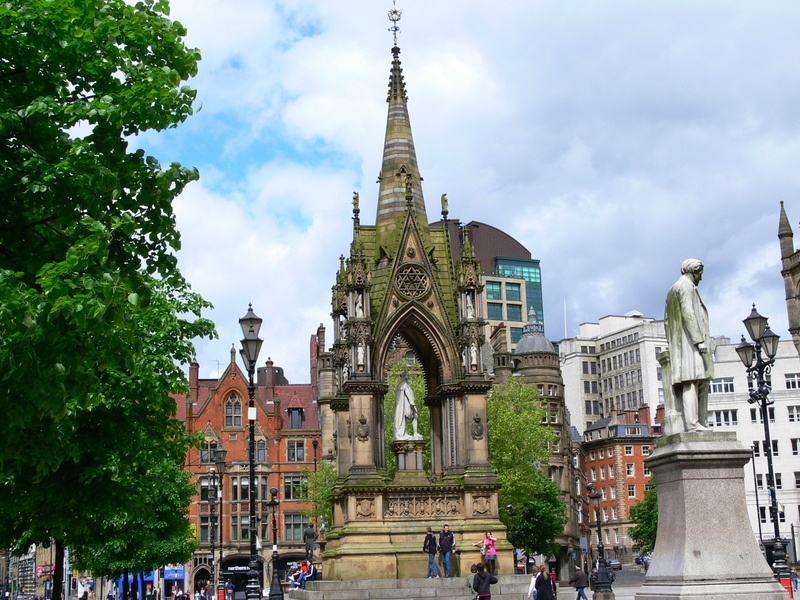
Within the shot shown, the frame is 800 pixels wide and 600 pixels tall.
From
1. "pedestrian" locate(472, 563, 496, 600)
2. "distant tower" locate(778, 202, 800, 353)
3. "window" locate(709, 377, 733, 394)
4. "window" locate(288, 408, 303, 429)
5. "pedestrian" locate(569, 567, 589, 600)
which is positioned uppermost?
"distant tower" locate(778, 202, 800, 353)

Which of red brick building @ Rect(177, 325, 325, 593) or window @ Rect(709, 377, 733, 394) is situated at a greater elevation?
window @ Rect(709, 377, 733, 394)

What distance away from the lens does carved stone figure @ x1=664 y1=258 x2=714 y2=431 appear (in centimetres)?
1261

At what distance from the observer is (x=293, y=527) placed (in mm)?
82750

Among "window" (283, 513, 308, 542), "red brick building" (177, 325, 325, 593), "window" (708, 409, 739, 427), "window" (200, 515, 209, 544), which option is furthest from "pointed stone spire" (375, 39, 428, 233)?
"window" (708, 409, 739, 427)

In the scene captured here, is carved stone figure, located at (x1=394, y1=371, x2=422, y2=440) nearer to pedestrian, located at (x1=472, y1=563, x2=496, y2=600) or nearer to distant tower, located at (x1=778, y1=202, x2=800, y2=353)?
pedestrian, located at (x1=472, y1=563, x2=496, y2=600)

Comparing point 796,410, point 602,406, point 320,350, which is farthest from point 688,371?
point 602,406

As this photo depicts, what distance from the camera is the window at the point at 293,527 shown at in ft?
270

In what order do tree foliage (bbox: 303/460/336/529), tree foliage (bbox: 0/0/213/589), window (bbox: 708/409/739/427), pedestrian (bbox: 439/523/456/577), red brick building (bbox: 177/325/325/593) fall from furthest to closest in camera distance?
window (bbox: 708/409/739/427) < red brick building (bbox: 177/325/325/593) < tree foliage (bbox: 303/460/336/529) < pedestrian (bbox: 439/523/456/577) < tree foliage (bbox: 0/0/213/589)

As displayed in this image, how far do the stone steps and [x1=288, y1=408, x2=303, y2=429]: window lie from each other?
59384 millimetres

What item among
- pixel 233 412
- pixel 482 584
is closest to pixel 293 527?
pixel 233 412

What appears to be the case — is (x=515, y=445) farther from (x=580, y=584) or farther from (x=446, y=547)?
(x=446, y=547)

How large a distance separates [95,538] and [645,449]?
102 meters

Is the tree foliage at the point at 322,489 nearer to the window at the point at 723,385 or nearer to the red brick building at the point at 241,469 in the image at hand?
the red brick building at the point at 241,469

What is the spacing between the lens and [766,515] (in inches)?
Answer: 3561
